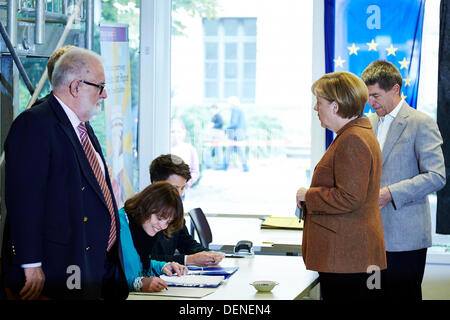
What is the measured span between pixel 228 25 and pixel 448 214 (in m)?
2.42

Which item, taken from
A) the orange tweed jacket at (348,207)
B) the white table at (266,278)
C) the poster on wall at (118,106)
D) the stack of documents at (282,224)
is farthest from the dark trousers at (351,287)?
the poster on wall at (118,106)

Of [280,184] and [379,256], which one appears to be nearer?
[379,256]

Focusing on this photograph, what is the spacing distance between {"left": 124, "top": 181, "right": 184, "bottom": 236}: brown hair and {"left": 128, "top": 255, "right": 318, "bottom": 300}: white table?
37 centimetres

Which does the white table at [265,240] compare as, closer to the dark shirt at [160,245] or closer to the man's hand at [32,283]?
the dark shirt at [160,245]

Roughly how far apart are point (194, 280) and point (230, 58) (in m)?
3.05

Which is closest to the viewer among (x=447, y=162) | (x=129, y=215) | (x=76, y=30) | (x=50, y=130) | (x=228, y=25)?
(x=50, y=130)

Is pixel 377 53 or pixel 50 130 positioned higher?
pixel 377 53

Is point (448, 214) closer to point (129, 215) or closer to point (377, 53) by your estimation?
point (377, 53)

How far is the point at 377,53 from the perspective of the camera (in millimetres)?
5285

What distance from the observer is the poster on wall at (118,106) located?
4797 mm

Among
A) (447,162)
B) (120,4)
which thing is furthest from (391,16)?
(120,4)

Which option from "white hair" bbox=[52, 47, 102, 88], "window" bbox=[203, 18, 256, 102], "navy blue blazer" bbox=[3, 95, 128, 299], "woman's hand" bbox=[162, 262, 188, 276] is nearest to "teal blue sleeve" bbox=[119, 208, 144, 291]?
"woman's hand" bbox=[162, 262, 188, 276]

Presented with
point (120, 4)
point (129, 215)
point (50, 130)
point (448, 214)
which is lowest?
point (448, 214)

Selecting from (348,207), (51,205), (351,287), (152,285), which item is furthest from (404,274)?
(51,205)
